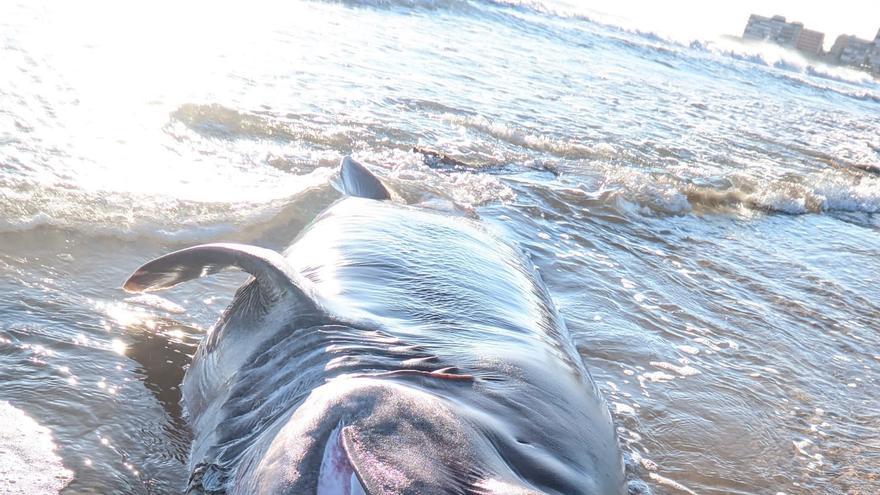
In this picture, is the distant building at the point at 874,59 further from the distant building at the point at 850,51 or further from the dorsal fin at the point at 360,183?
the dorsal fin at the point at 360,183

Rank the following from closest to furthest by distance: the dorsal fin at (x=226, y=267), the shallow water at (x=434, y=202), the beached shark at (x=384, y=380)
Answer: the beached shark at (x=384, y=380)
the dorsal fin at (x=226, y=267)
the shallow water at (x=434, y=202)

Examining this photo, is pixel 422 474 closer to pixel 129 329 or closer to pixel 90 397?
pixel 90 397

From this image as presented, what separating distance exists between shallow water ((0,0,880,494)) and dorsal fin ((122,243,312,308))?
391mm

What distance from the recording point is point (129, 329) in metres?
3.12

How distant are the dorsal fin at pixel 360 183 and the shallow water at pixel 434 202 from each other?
398mm

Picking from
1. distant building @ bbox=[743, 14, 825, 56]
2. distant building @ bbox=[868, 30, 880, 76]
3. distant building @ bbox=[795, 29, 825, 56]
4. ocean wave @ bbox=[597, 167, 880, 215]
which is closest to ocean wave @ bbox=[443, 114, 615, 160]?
ocean wave @ bbox=[597, 167, 880, 215]

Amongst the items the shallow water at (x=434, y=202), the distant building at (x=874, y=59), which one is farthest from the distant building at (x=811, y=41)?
the shallow water at (x=434, y=202)

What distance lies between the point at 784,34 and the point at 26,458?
2818 inches

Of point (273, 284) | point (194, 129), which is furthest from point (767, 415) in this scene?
point (194, 129)

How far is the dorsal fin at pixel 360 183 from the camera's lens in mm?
4344

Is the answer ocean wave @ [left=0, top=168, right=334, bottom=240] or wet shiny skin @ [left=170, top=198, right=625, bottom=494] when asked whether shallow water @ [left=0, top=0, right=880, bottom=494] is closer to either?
ocean wave @ [left=0, top=168, right=334, bottom=240]

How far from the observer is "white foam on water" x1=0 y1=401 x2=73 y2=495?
2068mm

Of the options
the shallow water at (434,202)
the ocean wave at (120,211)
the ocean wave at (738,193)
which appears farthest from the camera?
the ocean wave at (738,193)

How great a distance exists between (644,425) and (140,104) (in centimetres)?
469
